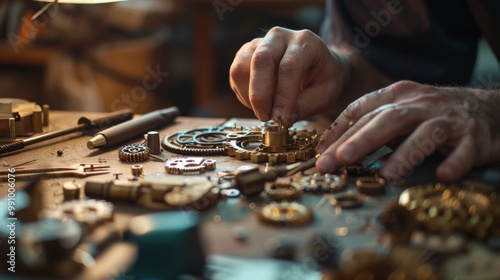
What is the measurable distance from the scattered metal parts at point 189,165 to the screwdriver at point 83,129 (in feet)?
1.48

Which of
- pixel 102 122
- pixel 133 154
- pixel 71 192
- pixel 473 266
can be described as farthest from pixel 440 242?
pixel 102 122

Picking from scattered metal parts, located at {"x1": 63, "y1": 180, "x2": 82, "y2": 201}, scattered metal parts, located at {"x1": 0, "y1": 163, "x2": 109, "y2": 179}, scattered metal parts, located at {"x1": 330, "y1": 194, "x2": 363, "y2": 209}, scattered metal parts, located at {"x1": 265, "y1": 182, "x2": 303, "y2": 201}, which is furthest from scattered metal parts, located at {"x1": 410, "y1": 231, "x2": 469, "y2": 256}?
scattered metal parts, located at {"x1": 0, "y1": 163, "x2": 109, "y2": 179}

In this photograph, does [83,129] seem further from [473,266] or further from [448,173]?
[473,266]

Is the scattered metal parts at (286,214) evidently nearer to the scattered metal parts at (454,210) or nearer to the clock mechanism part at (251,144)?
the scattered metal parts at (454,210)

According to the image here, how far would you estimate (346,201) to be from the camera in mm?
1189

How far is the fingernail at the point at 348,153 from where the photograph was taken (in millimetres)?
1362

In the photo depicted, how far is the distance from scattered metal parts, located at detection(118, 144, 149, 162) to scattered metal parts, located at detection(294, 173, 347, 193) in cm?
43

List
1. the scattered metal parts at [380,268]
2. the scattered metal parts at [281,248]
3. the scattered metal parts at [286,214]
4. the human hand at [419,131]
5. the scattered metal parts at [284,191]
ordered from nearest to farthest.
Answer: the scattered metal parts at [380,268]
the scattered metal parts at [281,248]
the scattered metal parts at [286,214]
the scattered metal parts at [284,191]
the human hand at [419,131]

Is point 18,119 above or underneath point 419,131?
underneath

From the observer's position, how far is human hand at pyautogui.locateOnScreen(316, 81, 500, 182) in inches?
52.8

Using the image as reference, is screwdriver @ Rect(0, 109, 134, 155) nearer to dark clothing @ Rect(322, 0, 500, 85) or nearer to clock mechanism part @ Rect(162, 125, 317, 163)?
clock mechanism part @ Rect(162, 125, 317, 163)

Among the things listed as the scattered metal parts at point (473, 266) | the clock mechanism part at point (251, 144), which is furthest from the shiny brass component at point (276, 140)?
the scattered metal parts at point (473, 266)

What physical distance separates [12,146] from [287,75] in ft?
2.45

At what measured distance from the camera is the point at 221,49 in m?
5.17
